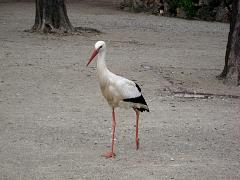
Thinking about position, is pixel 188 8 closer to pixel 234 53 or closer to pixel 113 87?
pixel 234 53

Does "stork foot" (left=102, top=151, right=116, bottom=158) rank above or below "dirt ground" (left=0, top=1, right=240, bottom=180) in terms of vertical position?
above

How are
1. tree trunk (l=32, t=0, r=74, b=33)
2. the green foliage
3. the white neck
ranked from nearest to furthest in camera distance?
the white neck < tree trunk (l=32, t=0, r=74, b=33) < the green foliage

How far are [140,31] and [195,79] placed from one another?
7122 mm

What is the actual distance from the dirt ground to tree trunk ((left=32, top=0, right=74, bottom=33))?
1.89 feet

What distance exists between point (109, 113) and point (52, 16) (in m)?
8.15


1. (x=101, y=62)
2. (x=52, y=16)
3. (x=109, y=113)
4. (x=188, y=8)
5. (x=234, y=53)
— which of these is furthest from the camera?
(x=188, y=8)

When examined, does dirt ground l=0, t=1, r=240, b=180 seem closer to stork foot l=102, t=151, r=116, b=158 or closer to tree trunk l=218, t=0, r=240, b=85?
stork foot l=102, t=151, r=116, b=158

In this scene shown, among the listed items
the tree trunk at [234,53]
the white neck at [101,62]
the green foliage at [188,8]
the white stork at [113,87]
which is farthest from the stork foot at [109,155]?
the green foliage at [188,8]

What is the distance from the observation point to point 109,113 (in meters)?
7.54

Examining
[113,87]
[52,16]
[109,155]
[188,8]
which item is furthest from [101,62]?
[188,8]

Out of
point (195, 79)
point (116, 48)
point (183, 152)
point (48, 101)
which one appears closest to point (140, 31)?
point (116, 48)

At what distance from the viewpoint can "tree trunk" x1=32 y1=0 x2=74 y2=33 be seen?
15.1 m

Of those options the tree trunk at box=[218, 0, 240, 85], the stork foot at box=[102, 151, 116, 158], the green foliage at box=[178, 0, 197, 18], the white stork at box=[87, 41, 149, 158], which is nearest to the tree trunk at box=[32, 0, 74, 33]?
the tree trunk at box=[218, 0, 240, 85]

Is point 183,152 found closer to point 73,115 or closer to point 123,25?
point 73,115
